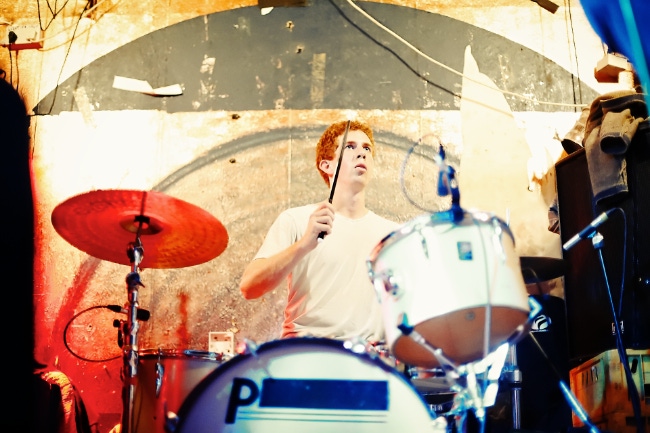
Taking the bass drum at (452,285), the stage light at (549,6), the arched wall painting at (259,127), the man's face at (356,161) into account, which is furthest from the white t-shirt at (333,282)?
the stage light at (549,6)

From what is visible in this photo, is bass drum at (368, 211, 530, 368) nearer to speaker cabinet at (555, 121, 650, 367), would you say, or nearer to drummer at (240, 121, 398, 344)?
drummer at (240, 121, 398, 344)

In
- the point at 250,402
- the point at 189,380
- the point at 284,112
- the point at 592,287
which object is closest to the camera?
the point at 250,402

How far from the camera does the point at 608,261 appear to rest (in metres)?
3.46

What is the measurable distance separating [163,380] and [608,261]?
2310 millimetres

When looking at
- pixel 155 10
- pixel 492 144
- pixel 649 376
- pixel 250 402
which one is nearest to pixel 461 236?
pixel 250 402

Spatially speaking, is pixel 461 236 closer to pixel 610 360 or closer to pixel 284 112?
pixel 610 360

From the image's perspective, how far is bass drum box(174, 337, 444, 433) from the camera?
2.16 m

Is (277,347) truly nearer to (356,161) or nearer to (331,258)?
(331,258)

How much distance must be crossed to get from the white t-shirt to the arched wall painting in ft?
1.95

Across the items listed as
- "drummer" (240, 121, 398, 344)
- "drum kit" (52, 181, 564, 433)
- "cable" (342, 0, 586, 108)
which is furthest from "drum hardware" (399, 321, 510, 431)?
"cable" (342, 0, 586, 108)

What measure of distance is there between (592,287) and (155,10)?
330 cm

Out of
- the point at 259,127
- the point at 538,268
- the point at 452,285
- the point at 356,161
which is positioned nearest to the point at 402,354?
the point at 452,285

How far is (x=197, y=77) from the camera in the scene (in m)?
4.40

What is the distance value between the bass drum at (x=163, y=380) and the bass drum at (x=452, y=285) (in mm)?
911
